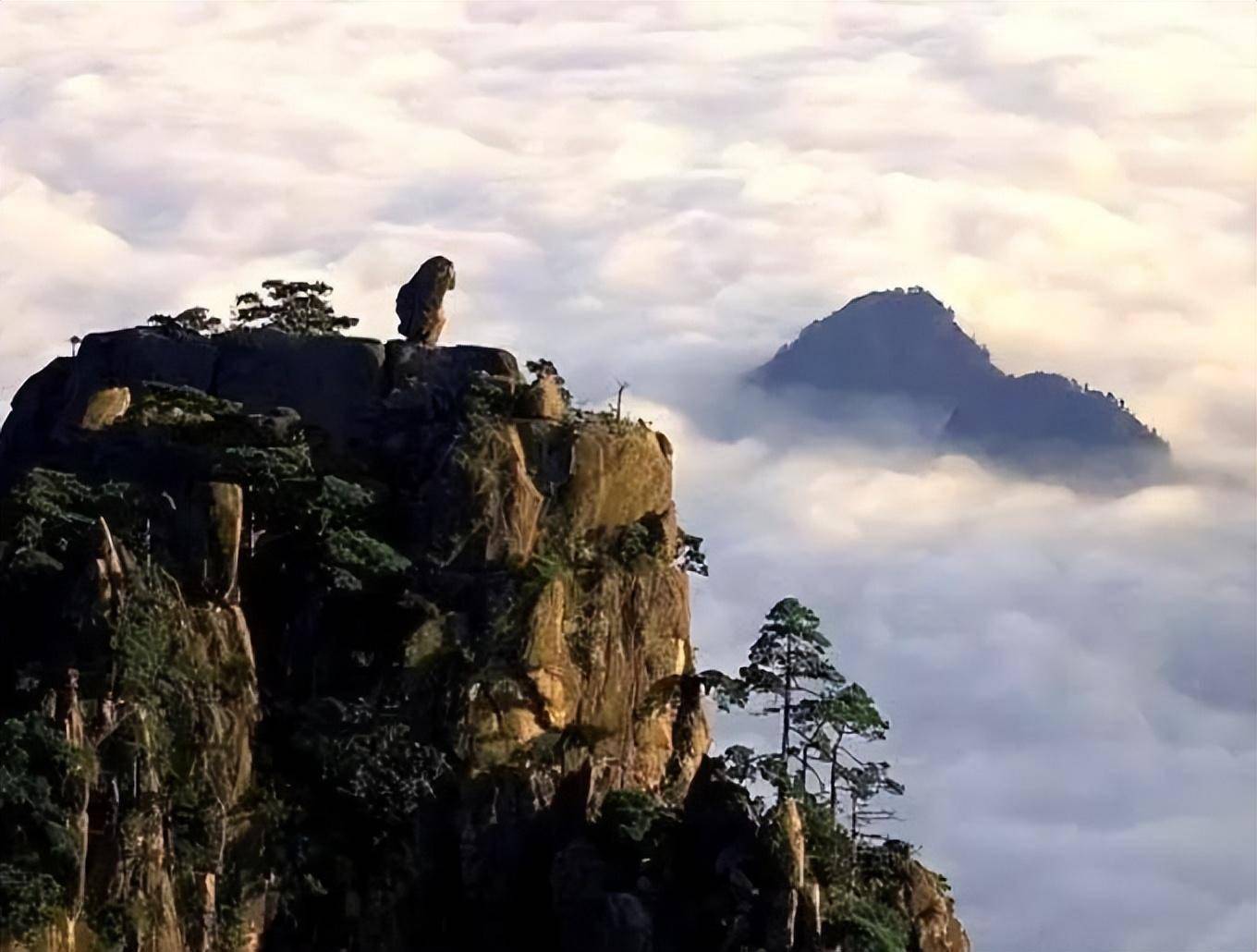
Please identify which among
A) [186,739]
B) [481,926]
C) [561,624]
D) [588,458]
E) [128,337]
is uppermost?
[128,337]

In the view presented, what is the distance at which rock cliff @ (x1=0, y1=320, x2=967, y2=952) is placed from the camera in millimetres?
39781

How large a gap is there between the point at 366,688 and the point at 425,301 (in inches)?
354

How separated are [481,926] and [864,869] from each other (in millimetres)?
7058

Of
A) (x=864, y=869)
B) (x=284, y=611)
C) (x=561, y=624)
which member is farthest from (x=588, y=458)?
(x=864, y=869)

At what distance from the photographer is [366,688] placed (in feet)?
141

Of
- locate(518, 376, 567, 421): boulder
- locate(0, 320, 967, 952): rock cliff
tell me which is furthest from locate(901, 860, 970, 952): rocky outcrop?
locate(518, 376, 567, 421): boulder

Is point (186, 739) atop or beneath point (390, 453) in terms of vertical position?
beneath

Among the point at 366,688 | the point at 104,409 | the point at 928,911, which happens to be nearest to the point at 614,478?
the point at 366,688

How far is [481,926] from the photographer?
1654 inches

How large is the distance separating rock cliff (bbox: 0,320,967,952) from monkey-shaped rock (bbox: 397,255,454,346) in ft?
5.56

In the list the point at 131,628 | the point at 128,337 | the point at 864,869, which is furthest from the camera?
the point at 128,337

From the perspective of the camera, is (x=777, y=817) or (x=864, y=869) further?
(x=864, y=869)

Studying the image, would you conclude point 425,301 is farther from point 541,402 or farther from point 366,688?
point 366,688

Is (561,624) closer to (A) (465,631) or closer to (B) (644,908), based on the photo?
(A) (465,631)
